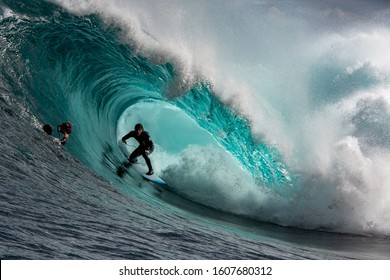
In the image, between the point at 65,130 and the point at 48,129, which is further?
the point at 65,130

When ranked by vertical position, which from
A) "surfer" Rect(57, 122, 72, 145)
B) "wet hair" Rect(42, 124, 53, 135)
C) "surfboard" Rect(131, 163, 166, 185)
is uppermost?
"surfboard" Rect(131, 163, 166, 185)

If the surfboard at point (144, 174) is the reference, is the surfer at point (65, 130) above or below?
below

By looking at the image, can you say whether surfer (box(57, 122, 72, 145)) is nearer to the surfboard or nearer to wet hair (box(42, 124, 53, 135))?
wet hair (box(42, 124, 53, 135))

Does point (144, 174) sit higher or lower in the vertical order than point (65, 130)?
higher

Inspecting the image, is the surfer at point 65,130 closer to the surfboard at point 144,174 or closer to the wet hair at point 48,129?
the wet hair at point 48,129

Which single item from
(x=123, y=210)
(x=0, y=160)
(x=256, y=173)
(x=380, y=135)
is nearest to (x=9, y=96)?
(x=0, y=160)

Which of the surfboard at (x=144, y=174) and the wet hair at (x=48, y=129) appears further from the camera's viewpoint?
the surfboard at (x=144, y=174)

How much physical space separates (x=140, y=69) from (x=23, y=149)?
6378 millimetres

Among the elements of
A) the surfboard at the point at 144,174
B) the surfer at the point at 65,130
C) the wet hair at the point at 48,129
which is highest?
the surfboard at the point at 144,174

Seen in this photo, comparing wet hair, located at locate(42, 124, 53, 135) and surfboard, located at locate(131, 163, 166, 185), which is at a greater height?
surfboard, located at locate(131, 163, 166, 185)

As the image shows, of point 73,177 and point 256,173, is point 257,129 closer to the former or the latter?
point 256,173

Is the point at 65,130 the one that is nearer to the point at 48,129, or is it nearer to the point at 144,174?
the point at 48,129

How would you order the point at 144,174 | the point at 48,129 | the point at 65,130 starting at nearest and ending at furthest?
the point at 48,129 → the point at 65,130 → the point at 144,174

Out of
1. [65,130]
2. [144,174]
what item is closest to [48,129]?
[65,130]
